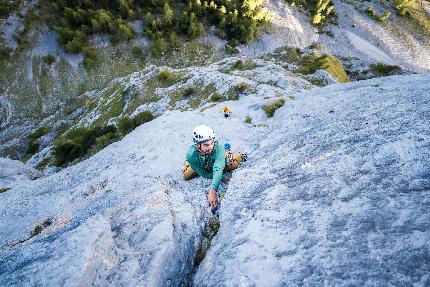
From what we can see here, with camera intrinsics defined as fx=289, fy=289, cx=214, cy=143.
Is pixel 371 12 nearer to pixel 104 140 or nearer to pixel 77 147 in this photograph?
pixel 104 140

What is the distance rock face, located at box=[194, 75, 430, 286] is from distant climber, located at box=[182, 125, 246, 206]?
1.81 feet

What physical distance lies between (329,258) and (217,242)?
260 cm

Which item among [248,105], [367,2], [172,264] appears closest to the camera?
[172,264]

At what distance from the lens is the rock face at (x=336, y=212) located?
4.83m

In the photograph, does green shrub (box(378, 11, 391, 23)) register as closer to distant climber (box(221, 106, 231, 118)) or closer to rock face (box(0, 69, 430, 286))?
distant climber (box(221, 106, 231, 118))

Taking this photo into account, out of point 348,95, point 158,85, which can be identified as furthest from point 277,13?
point 348,95

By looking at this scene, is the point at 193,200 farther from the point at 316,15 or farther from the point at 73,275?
the point at 316,15

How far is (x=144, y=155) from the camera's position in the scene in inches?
626

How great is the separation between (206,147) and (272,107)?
11.0 meters

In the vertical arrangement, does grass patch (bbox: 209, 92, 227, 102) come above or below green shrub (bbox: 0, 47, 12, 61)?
above

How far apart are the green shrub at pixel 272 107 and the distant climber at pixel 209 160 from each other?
8164mm

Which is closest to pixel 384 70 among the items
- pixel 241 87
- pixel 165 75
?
pixel 241 87

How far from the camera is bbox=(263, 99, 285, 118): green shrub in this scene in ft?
60.0

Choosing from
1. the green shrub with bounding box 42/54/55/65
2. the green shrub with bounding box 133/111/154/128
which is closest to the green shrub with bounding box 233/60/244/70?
the green shrub with bounding box 133/111/154/128
